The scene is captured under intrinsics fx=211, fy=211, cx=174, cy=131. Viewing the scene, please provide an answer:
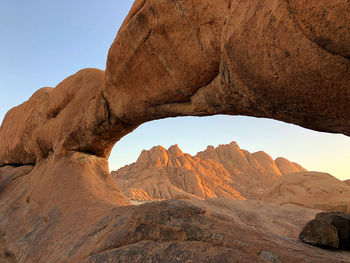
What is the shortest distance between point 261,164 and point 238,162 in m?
5.40

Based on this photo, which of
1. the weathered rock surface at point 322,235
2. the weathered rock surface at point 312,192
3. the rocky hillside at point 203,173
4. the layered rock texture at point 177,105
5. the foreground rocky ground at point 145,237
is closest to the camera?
the layered rock texture at point 177,105

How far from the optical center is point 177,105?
4.16 meters

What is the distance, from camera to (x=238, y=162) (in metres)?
50.4

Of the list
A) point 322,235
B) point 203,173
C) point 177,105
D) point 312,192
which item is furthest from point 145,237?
point 203,173

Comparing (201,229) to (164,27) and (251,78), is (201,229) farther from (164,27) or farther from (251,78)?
(164,27)

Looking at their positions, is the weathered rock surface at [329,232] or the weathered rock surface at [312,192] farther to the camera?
the weathered rock surface at [312,192]

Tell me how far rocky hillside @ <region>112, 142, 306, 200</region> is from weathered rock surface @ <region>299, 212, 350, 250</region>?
27.2m

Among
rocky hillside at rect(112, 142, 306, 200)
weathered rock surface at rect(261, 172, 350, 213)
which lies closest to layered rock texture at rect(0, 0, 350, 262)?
weathered rock surface at rect(261, 172, 350, 213)

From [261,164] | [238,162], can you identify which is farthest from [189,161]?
[261,164]

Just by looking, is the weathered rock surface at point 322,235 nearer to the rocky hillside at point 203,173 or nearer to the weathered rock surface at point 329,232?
the weathered rock surface at point 329,232

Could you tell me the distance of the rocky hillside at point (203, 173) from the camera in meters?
35.4

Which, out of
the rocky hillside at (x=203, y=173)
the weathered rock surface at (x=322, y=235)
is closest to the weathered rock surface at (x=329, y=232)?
the weathered rock surface at (x=322, y=235)

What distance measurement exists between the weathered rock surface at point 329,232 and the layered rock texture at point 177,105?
485 mm

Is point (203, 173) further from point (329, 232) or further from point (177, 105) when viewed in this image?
point (329, 232)
